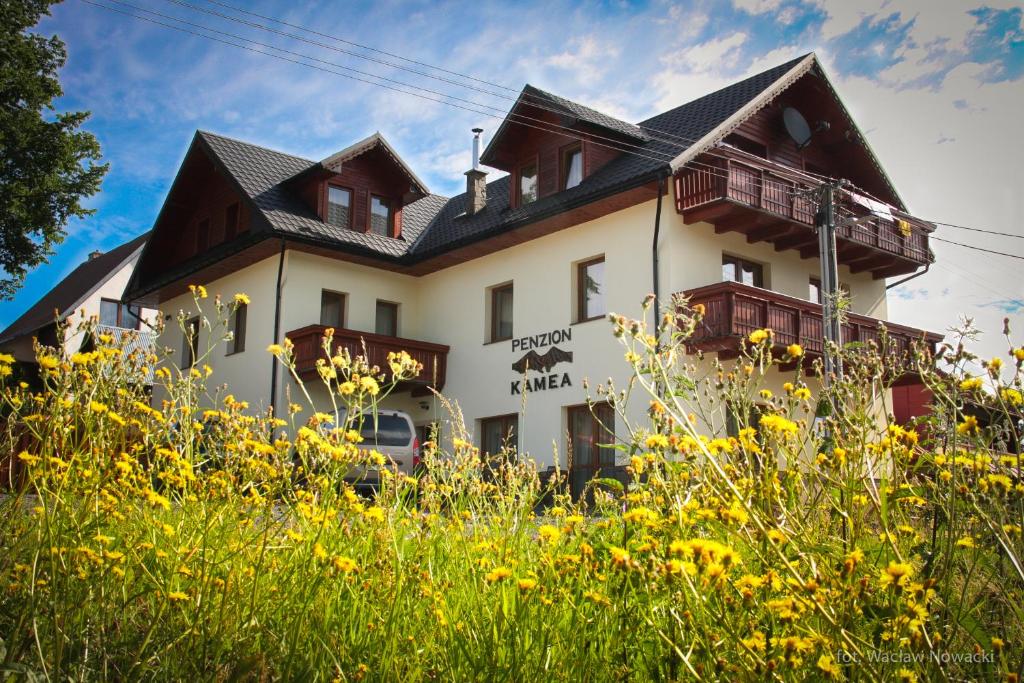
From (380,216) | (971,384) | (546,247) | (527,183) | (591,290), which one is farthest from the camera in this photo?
(380,216)

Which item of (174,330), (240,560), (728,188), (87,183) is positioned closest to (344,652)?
(240,560)

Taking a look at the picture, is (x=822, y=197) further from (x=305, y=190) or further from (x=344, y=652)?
(x=344, y=652)

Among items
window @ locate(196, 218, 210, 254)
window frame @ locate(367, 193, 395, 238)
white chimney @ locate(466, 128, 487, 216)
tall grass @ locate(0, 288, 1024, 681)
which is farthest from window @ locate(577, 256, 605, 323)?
tall grass @ locate(0, 288, 1024, 681)

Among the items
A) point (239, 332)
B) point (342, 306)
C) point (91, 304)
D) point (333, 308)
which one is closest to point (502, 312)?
point (342, 306)

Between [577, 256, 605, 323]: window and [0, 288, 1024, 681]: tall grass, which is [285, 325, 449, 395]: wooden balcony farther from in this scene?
[0, 288, 1024, 681]: tall grass

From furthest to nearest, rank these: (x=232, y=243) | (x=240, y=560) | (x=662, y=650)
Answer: (x=232, y=243), (x=240, y=560), (x=662, y=650)

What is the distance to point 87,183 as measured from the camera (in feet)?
74.0

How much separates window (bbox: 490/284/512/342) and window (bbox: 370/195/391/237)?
3.68m

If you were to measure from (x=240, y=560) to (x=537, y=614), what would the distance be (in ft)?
3.31

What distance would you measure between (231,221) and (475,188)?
6.03 m

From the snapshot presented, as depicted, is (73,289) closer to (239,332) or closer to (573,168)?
(239,332)

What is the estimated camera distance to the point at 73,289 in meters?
36.5

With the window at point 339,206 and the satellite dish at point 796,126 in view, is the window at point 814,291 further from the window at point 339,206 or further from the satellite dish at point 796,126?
the window at point 339,206

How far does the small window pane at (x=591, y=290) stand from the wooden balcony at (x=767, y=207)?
6.96 feet
